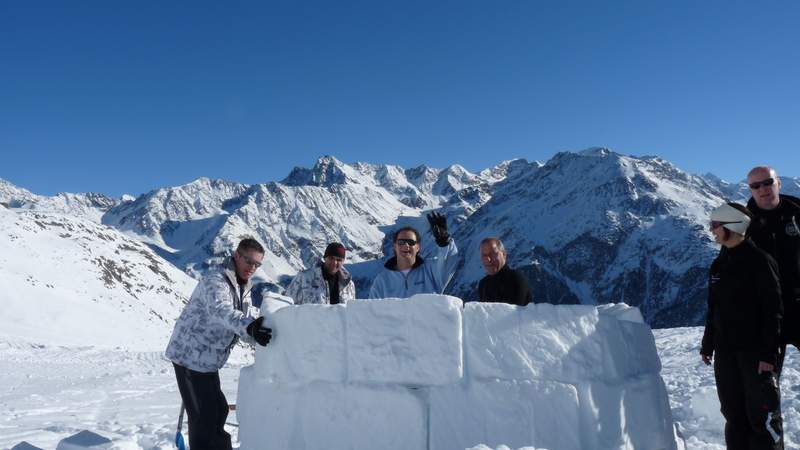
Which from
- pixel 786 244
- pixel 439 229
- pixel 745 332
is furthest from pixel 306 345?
pixel 786 244

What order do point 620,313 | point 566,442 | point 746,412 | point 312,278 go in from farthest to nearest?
1. point 312,278
2. point 620,313
3. point 746,412
4. point 566,442

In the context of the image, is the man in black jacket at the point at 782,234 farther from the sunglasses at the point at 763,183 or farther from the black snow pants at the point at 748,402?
the black snow pants at the point at 748,402

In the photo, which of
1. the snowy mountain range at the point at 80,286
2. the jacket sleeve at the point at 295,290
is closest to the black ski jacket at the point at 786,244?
the jacket sleeve at the point at 295,290

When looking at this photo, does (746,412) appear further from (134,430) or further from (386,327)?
(134,430)

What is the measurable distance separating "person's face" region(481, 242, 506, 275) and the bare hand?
5.45ft

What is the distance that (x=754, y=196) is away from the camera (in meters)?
3.90

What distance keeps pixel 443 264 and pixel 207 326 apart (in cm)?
171

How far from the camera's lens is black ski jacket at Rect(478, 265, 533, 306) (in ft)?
13.4

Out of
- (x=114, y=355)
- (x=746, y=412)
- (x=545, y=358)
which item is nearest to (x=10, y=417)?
(x=545, y=358)

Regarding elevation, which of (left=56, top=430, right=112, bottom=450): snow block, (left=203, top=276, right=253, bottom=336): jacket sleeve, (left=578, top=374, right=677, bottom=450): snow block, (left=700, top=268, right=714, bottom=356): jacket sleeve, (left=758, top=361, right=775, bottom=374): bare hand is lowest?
→ (left=56, top=430, right=112, bottom=450): snow block

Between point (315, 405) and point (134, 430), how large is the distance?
133 inches

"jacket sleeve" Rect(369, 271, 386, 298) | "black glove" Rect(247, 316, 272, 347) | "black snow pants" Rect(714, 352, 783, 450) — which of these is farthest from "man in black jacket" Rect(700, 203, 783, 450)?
"black glove" Rect(247, 316, 272, 347)

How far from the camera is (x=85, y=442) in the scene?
15.4 feet

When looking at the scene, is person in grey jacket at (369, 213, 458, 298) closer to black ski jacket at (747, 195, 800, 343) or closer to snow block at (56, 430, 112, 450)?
black ski jacket at (747, 195, 800, 343)
